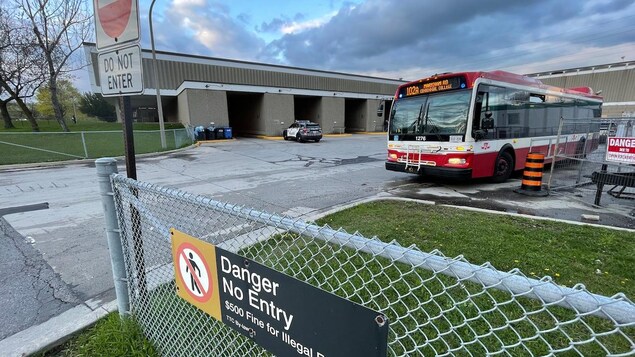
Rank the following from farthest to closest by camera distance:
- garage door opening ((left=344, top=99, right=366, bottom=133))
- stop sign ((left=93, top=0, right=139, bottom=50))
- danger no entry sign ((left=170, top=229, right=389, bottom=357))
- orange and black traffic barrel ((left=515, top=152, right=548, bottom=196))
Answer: garage door opening ((left=344, top=99, right=366, bottom=133)) < orange and black traffic barrel ((left=515, top=152, right=548, bottom=196)) < stop sign ((left=93, top=0, right=139, bottom=50)) < danger no entry sign ((left=170, top=229, right=389, bottom=357))

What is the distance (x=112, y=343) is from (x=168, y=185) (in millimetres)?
7363

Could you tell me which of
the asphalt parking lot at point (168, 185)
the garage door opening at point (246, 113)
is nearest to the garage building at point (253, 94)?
the garage door opening at point (246, 113)

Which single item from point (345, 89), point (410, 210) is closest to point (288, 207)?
point (410, 210)

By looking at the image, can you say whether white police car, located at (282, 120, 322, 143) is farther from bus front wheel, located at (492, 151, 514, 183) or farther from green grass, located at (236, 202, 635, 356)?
green grass, located at (236, 202, 635, 356)

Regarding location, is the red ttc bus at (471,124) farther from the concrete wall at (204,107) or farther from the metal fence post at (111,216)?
the concrete wall at (204,107)

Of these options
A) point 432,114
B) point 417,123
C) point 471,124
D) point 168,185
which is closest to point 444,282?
point 471,124

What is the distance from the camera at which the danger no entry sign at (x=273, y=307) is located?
1.20 m

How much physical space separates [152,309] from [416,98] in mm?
8721

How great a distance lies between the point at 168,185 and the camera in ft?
30.5

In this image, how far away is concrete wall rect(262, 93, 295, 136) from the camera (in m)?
31.2

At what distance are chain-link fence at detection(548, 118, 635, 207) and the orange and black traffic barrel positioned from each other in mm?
491

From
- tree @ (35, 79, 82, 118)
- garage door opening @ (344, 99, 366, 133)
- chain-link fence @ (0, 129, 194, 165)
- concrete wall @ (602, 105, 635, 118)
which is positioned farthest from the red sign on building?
tree @ (35, 79, 82, 118)

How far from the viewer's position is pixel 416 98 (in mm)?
9320

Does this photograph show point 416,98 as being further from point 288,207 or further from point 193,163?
point 193,163
